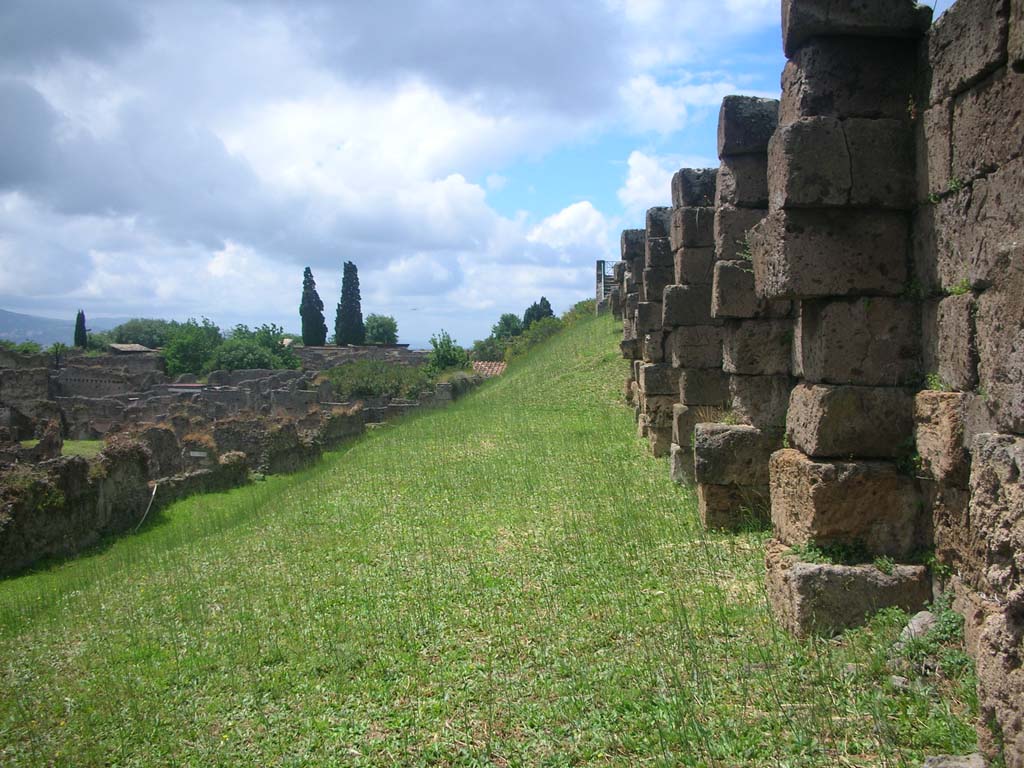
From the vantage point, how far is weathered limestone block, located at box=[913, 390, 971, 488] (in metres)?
4.73

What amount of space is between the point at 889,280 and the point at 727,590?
250 centimetres

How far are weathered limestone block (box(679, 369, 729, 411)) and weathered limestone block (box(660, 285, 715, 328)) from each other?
0.67 m

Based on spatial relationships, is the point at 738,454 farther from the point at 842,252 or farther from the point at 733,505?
the point at 842,252

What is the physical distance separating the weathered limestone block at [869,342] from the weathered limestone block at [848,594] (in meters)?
1.20

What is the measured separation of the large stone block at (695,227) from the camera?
419 inches

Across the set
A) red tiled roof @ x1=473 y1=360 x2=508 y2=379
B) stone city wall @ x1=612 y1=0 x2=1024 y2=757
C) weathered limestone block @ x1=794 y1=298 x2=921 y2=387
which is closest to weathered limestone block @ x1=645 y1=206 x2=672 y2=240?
stone city wall @ x1=612 y1=0 x2=1024 y2=757

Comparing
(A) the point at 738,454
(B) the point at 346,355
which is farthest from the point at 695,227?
(B) the point at 346,355

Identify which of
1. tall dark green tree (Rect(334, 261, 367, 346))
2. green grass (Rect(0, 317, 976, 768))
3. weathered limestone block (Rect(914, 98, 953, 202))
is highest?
tall dark green tree (Rect(334, 261, 367, 346))

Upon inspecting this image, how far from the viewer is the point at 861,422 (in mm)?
5465

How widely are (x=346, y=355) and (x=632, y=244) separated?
37.4 m

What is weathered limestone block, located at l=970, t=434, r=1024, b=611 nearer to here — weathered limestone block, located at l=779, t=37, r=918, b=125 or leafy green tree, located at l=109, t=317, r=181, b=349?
weathered limestone block, located at l=779, t=37, r=918, b=125

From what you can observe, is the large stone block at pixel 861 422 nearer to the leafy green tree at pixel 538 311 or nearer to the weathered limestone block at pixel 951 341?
the weathered limestone block at pixel 951 341

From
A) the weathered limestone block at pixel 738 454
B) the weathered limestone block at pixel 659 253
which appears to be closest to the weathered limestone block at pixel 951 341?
the weathered limestone block at pixel 738 454

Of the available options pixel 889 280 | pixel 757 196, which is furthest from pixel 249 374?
pixel 889 280
